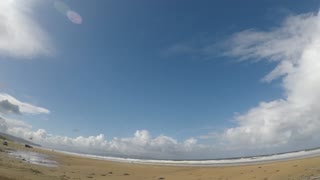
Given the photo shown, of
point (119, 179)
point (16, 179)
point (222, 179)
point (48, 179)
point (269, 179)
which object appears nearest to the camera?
point (16, 179)

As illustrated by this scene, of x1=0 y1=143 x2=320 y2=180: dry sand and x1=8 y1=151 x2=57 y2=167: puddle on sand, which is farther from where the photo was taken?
x1=8 y1=151 x2=57 y2=167: puddle on sand

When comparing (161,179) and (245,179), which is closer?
(245,179)

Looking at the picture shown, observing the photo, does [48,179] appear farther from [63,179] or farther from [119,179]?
[119,179]

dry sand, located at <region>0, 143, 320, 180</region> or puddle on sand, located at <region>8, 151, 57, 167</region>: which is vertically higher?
puddle on sand, located at <region>8, 151, 57, 167</region>

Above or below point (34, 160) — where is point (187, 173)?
below

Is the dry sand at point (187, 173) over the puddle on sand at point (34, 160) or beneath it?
beneath

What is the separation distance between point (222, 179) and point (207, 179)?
97.1 inches

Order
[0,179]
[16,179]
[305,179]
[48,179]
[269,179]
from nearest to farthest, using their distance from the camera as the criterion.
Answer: [0,179]
[16,179]
[305,179]
[48,179]
[269,179]

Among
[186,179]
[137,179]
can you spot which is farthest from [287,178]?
[137,179]

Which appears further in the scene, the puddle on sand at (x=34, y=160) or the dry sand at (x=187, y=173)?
the puddle on sand at (x=34, y=160)

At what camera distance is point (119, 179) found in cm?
4744

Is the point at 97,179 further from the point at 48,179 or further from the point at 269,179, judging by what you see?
the point at 269,179

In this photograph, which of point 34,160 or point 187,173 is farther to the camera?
point 34,160

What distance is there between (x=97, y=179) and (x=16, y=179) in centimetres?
1846
